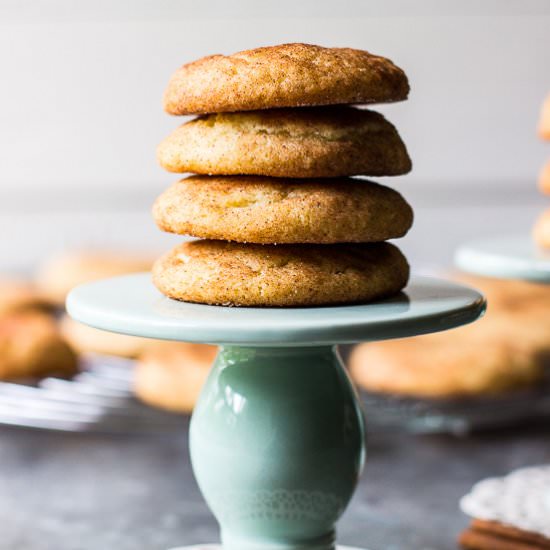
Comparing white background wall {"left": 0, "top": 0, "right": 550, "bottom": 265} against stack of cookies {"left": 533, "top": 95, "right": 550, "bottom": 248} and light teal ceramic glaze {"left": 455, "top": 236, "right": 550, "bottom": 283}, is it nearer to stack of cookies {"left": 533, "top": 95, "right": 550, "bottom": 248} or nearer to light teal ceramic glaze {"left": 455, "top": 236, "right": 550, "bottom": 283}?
stack of cookies {"left": 533, "top": 95, "right": 550, "bottom": 248}

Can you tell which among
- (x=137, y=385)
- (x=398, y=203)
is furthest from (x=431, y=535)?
(x=137, y=385)

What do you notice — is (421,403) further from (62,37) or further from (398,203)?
(62,37)

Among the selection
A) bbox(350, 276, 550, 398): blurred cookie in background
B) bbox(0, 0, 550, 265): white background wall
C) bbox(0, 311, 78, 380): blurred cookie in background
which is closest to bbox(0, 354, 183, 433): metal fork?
bbox(0, 311, 78, 380): blurred cookie in background

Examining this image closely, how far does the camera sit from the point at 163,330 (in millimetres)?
805

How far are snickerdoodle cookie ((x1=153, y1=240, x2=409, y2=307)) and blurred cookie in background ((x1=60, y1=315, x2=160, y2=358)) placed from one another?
1.02 m

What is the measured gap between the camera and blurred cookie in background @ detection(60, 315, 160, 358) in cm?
194

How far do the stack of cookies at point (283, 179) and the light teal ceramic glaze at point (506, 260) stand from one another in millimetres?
343

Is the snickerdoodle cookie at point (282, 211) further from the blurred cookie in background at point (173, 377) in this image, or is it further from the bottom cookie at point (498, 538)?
the blurred cookie in background at point (173, 377)

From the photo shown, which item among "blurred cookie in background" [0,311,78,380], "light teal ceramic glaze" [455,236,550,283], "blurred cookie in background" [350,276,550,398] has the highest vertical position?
"light teal ceramic glaze" [455,236,550,283]

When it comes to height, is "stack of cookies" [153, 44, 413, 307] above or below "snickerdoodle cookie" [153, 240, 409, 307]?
above

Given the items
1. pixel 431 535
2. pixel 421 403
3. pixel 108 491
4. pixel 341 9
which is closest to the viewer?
pixel 431 535

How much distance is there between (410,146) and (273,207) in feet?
7.92

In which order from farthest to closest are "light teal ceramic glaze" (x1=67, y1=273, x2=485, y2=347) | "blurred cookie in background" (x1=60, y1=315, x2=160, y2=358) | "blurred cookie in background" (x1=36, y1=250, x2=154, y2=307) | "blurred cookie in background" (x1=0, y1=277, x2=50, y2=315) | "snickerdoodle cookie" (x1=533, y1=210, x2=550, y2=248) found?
"blurred cookie in background" (x1=36, y1=250, x2=154, y2=307) → "blurred cookie in background" (x1=0, y1=277, x2=50, y2=315) → "blurred cookie in background" (x1=60, y1=315, x2=160, y2=358) → "snickerdoodle cookie" (x1=533, y1=210, x2=550, y2=248) → "light teal ceramic glaze" (x1=67, y1=273, x2=485, y2=347)

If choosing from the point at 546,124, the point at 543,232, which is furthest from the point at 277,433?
the point at 546,124
